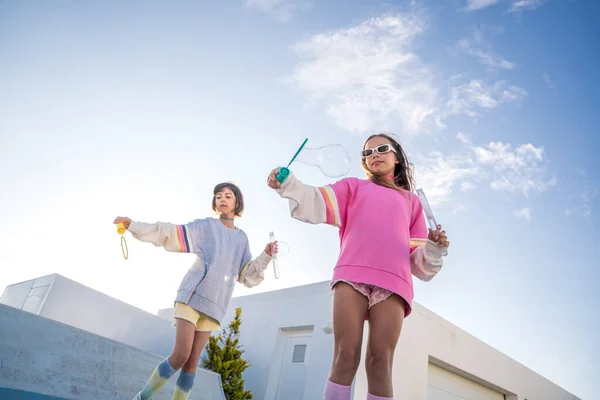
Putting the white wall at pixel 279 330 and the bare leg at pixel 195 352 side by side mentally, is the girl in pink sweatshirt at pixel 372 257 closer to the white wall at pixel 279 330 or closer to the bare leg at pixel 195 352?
the bare leg at pixel 195 352

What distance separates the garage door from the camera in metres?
8.27

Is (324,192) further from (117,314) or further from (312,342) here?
(117,314)

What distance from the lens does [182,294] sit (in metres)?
2.75

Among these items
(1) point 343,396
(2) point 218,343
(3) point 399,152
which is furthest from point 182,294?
(2) point 218,343

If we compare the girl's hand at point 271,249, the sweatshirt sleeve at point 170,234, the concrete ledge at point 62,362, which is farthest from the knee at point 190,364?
the girl's hand at point 271,249

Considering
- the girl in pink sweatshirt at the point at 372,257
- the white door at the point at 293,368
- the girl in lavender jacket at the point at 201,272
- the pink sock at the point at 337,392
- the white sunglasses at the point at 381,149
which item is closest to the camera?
the pink sock at the point at 337,392

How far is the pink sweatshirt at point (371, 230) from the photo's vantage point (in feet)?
5.86

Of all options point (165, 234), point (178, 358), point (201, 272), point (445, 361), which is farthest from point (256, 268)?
point (445, 361)

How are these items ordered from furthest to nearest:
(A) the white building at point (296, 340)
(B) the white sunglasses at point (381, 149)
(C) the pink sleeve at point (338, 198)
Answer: (A) the white building at point (296, 340) → (B) the white sunglasses at point (381, 149) → (C) the pink sleeve at point (338, 198)

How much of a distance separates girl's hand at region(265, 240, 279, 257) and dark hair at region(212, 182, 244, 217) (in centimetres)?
46

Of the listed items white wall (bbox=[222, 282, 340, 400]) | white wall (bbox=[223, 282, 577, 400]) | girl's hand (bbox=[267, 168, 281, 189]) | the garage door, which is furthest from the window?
girl's hand (bbox=[267, 168, 281, 189])

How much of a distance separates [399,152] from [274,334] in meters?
7.02

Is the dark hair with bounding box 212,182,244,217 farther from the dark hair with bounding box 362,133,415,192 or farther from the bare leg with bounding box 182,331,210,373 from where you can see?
the dark hair with bounding box 362,133,415,192

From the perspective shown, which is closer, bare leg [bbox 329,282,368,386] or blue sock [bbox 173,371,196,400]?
bare leg [bbox 329,282,368,386]
